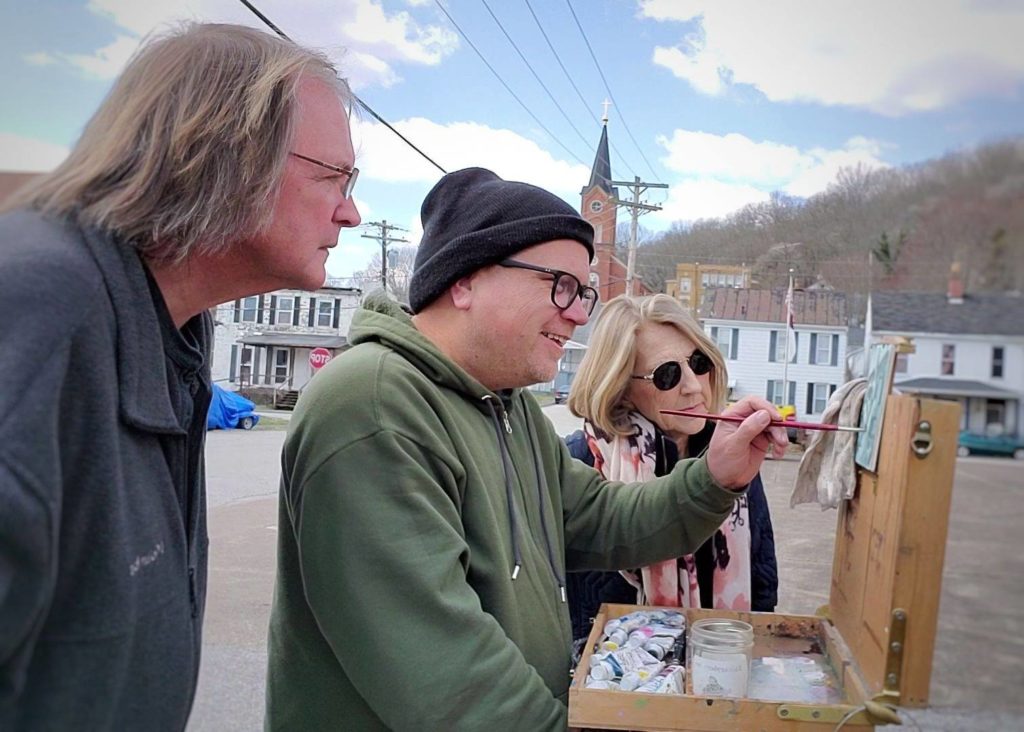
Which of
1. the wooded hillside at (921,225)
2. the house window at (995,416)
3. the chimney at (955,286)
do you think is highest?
the wooded hillside at (921,225)

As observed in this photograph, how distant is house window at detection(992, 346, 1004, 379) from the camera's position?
681 mm

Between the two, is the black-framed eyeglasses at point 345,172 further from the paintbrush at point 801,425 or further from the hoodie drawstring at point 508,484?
the paintbrush at point 801,425

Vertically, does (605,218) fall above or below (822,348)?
above

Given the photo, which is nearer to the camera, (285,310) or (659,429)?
(659,429)

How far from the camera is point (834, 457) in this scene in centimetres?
148

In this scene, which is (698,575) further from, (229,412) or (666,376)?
(229,412)

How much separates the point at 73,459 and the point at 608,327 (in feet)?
5.14

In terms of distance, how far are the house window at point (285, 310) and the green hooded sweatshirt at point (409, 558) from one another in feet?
106

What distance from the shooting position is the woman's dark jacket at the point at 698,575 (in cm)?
200

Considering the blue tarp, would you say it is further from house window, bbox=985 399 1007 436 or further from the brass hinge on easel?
house window, bbox=985 399 1007 436

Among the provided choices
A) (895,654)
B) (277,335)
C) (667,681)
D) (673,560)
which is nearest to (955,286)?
(895,654)

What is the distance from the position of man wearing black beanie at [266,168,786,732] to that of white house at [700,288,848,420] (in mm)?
341

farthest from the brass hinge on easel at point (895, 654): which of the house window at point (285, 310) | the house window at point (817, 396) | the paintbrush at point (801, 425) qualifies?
the house window at point (285, 310)

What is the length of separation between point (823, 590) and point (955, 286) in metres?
6.13
